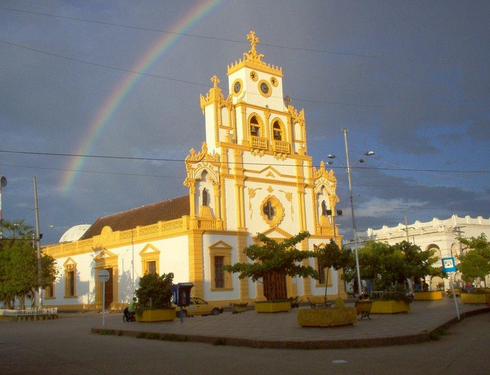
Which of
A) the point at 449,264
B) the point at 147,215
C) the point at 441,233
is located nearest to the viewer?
the point at 449,264

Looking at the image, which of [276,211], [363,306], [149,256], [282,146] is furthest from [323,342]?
[282,146]

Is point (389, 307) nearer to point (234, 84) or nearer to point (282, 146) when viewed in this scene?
point (282, 146)

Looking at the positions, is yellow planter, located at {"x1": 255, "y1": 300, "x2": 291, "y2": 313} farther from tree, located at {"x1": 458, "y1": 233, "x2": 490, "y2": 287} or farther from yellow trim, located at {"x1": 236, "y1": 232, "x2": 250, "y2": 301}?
tree, located at {"x1": 458, "y1": 233, "x2": 490, "y2": 287}

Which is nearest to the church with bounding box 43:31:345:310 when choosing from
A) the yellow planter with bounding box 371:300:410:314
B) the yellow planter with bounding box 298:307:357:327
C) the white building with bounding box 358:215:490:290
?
the yellow planter with bounding box 371:300:410:314

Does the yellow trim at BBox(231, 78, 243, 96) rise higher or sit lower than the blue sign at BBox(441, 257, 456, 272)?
higher

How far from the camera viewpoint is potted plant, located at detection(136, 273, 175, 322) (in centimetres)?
2517

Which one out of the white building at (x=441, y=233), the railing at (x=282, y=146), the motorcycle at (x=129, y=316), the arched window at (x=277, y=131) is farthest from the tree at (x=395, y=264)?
the white building at (x=441, y=233)

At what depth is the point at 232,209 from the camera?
39.6 metres

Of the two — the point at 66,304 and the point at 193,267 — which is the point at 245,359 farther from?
the point at 66,304

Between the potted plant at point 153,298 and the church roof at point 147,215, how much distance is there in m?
15.6

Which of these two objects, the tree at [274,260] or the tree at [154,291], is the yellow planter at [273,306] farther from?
the tree at [154,291]

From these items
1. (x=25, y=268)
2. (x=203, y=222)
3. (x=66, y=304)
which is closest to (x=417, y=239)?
(x=203, y=222)

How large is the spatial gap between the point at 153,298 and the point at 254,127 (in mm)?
20517

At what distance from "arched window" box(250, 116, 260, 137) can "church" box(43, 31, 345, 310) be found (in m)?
0.10
